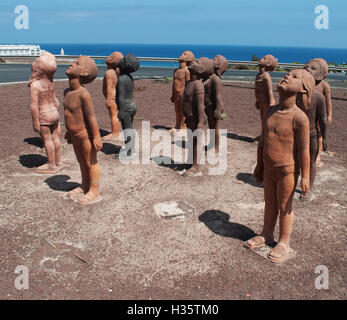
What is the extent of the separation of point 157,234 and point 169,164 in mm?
2509

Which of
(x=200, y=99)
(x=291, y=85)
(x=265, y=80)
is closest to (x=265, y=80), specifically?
(x=265, y=80)

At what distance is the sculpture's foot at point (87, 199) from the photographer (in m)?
5.04

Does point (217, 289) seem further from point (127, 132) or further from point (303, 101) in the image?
point (127, 132)

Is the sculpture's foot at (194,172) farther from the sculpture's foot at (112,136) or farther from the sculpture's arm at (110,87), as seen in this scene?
the sculpture's arm at (110,87)

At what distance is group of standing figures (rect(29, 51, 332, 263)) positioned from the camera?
3521mm

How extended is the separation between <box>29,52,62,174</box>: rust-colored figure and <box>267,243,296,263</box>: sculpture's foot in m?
4.13

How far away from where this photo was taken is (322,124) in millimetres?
4742

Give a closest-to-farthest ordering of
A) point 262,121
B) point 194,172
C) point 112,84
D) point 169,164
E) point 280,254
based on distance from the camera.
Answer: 1. point 280,254
2. point 262,121
3. point 194,172
4. point 169,164
5. point 112,84

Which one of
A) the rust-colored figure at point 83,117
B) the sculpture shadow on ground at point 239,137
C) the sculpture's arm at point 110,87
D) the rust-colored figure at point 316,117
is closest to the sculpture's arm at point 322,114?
the rust-colored figure at point 316,117

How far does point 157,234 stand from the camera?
436 centimetres

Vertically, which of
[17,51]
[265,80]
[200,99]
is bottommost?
[200,99]

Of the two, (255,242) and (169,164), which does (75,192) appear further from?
(255,242)
